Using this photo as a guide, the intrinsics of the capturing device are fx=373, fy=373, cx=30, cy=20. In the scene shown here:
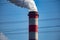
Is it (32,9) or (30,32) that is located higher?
(32,9)

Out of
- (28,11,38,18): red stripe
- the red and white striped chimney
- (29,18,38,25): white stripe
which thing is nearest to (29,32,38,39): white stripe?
the red and white striped chimney

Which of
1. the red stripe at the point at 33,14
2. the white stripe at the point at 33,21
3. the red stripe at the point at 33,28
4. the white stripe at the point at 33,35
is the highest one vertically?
the red stripe at the point at 33,14

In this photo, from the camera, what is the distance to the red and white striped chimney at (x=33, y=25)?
1138 cm

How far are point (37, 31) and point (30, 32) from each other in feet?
0.71

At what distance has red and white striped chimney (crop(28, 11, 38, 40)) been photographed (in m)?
11.4

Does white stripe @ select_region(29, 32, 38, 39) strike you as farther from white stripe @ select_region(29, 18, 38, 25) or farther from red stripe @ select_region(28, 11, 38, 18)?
red stripe @ select_region(28, 11, 38, 18)

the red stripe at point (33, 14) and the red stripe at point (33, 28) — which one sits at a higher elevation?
the red stripe at point (33, 14)

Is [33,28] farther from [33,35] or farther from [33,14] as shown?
Result: [33,14]

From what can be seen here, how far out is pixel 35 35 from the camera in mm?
11367

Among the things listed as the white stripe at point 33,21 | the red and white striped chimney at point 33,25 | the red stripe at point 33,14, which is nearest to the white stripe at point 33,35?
the red and white striped chimney at point 33,25

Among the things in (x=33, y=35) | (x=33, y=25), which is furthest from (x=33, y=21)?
(x=33, y=35)

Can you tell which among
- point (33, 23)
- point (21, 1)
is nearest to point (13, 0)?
point (21, 1)

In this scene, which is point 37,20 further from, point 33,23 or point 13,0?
point 13,0

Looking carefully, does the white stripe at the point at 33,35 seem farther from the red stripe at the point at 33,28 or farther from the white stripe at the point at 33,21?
the white stripe at the point at 33,21
